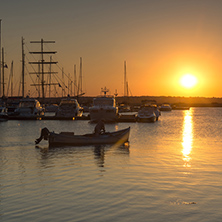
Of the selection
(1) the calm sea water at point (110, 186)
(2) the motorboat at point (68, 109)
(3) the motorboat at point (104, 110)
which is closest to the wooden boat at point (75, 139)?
(1) the calm sea water at point (110, 186)

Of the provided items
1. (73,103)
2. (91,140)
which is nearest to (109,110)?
(73,103)

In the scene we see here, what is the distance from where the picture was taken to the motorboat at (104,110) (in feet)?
168

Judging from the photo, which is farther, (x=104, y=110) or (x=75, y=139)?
(x=104, y=110)

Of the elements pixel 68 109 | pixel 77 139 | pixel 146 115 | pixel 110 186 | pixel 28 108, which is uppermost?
pixel 28 108

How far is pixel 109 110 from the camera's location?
51.2m

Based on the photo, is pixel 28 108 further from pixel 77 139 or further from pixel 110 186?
pixel 110 186

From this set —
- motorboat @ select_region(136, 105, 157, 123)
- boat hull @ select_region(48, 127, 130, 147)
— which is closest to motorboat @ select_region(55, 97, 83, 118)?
motorboat @ select_region(136, 105, 157, 123)

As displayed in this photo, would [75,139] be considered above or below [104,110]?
below

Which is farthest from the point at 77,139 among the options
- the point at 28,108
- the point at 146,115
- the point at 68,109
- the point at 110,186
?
the point at 28,108

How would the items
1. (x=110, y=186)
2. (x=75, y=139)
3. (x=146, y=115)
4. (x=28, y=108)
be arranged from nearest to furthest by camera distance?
(x=110, y=186)
(x=75, y=139)
(x=146, y=115)
(x=28, y=108)

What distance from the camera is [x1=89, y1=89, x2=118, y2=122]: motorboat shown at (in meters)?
51.1

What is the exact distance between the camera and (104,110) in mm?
51094

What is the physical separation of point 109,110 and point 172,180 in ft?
122

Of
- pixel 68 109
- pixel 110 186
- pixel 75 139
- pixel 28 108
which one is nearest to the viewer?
pixel 110 186
